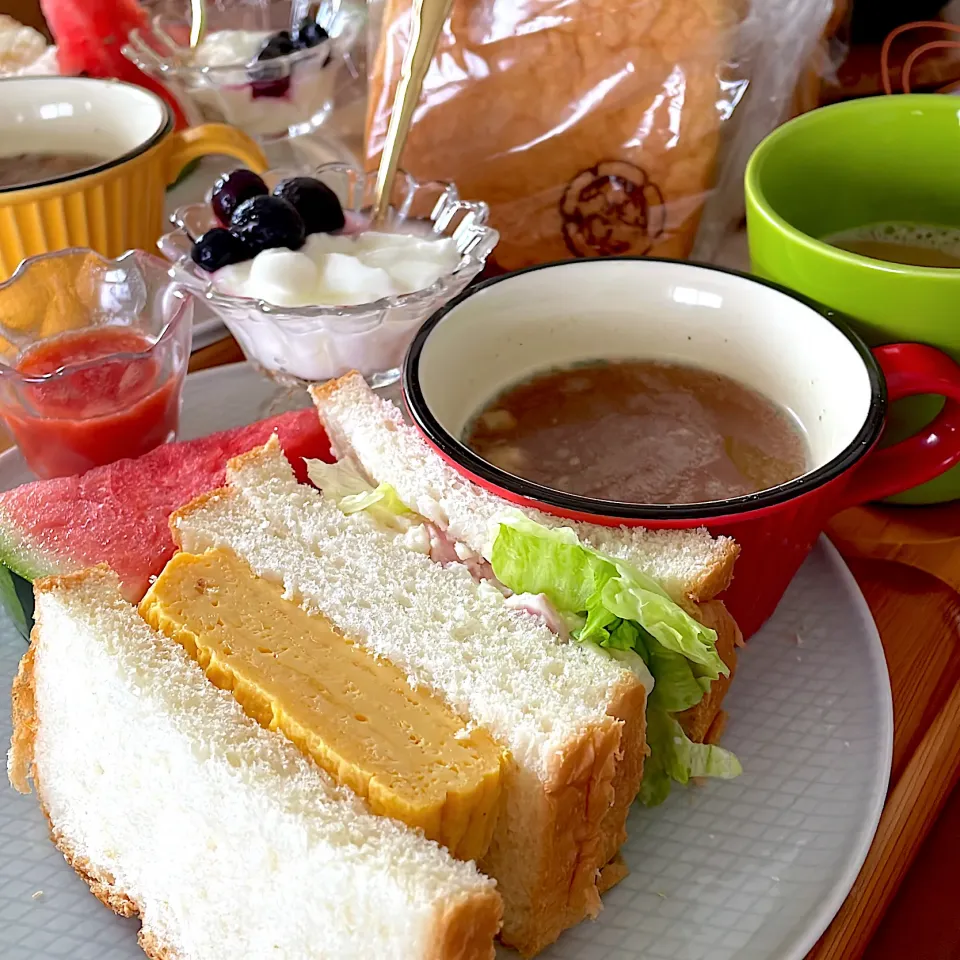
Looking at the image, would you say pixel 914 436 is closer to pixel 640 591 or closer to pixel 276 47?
pixel 640 591

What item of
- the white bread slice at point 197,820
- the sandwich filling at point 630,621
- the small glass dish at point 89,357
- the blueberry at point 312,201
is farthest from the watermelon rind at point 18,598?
the blueberry at point 312,201

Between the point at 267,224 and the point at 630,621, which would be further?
the point at 267,224

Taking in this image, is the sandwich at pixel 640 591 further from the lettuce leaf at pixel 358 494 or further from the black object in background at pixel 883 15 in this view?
the black object in background at pixel 883 15

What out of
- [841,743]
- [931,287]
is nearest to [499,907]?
[841,743]

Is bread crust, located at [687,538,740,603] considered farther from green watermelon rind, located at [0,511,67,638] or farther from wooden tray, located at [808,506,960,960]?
green watermelon rind, located at [0,511,67,638]

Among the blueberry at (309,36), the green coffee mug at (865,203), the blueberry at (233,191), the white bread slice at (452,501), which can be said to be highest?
the green coffee mug at (865,203)

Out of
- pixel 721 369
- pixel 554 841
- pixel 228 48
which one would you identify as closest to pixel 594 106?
pixel 721 369
